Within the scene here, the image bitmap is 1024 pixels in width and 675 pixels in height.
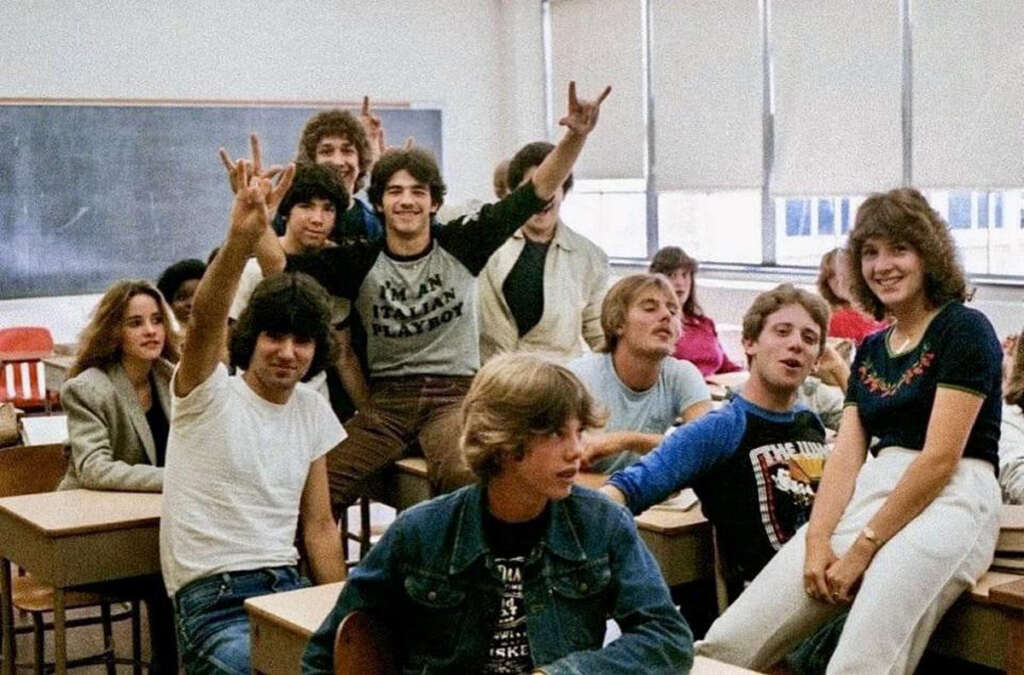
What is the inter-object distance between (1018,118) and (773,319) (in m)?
4.19

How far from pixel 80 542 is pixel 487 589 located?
1647 mm

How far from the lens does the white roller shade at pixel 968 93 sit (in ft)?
22.8

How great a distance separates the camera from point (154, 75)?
8594mm

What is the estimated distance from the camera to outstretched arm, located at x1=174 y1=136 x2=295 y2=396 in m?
2.92

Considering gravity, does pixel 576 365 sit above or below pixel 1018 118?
below

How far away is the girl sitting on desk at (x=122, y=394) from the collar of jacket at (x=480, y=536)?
1787 millimetres

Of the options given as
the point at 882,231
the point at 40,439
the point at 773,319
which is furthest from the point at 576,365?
the point at 40,439

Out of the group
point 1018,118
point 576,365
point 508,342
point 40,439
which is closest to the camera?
point 576,365

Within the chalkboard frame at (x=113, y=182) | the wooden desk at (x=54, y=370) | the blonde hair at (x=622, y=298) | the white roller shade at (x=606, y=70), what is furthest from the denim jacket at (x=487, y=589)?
the white roller shade at (x=606, y=70)

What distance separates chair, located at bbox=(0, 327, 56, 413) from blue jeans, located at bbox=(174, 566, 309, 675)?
507 centimetres

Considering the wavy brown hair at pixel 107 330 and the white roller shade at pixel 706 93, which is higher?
the white roller shade at pixel 706 93

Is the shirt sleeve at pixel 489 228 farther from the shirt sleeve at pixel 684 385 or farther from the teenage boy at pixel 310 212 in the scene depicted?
the shirt sleeve at pixel 684 385

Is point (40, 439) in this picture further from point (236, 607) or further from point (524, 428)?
point (524, 428)

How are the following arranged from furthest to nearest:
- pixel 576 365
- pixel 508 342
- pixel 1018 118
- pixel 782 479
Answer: pixel 1018 118 → pixel 508 342 → pixel 576 365 → pixel 782 479
